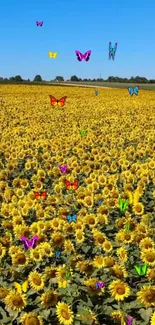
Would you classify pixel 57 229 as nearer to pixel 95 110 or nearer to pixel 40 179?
pixel 40 179

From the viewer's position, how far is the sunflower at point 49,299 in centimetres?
375

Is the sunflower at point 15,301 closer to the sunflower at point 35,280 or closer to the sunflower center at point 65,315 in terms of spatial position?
the sunflower at point 35,280

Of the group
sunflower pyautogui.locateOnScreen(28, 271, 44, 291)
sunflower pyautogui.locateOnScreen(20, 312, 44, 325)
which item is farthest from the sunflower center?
sunflower pyautogui.locateOnScreen(28, 271, 44, 291)

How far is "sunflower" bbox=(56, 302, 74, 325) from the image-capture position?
3.54 meters

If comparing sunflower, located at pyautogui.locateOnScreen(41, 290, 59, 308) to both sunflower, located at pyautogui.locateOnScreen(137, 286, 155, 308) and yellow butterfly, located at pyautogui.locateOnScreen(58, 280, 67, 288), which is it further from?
sunflower, located at pyautogui.locateOnScreen(137, 286, 155, 308)

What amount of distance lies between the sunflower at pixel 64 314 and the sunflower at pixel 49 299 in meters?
0.13

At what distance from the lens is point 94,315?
3.69m

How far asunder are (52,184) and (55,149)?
2902 mm

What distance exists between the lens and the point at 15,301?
373 centimetres

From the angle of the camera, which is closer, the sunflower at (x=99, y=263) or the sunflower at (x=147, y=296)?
the sunflower at (x=147, y=296)

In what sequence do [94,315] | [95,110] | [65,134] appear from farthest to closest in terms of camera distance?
[95,110] → [65,134] → [94,315]

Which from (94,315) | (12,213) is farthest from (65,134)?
(94,315)

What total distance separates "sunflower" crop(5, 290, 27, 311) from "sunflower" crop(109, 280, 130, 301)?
0.76 metres

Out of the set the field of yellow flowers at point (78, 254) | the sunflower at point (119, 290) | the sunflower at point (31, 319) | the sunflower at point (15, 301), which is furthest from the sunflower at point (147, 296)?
the sunflower at point (15, 301)
